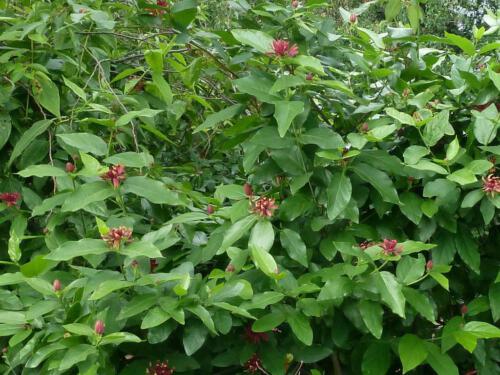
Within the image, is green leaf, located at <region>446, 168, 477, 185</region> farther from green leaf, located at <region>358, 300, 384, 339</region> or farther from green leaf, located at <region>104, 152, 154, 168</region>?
green leaf, located at <region>104, 152, 154, 168</region>

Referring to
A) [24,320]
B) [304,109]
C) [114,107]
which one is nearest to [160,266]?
[24,320]

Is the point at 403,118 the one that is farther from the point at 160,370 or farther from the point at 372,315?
the point at 160,370

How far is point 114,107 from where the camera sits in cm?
175

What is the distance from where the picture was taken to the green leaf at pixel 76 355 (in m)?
1.04

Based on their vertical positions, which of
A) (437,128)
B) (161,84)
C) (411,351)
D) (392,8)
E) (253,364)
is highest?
(392,8)

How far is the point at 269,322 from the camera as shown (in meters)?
1.17

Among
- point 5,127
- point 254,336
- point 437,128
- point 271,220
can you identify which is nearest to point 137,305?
point 254,336

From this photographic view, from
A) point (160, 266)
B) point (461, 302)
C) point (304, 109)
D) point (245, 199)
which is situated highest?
point (304, 109)

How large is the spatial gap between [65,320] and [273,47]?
26.9 inches

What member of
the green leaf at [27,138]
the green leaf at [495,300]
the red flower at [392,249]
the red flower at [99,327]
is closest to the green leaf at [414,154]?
the red flower at [392,249]

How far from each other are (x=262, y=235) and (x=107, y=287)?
0.31m

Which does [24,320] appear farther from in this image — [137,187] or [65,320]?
[137,187]

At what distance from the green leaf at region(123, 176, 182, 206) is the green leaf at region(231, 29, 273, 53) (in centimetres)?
35

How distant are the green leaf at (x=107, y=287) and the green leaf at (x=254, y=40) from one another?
560 mm
